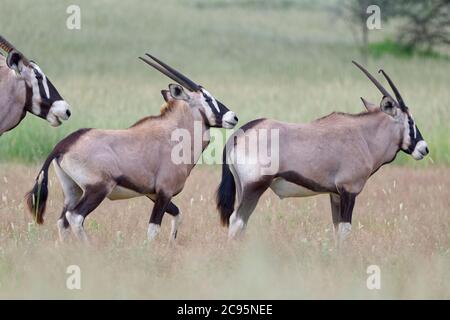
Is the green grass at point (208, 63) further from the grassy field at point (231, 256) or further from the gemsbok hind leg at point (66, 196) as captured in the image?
the gemsbok hind leg at point (66, 196)

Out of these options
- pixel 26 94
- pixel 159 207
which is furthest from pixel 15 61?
pixel 159 207

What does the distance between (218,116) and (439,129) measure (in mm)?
8992

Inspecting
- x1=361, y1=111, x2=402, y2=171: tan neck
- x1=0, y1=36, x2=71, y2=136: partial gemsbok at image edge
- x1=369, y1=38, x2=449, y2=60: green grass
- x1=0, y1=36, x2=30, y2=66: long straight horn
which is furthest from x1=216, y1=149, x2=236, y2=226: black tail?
x1=369, y1=38, x2=449, y2=60: green grass

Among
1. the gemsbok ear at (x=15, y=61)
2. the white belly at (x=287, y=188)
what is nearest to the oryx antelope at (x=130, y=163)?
the white belly at (x=287, y=188)

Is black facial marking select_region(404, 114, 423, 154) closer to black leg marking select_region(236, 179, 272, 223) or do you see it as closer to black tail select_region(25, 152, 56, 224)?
black leg marking select_region(236, 179, 272, 223)

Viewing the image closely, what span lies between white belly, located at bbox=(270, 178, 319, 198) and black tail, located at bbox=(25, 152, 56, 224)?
75.2 inches

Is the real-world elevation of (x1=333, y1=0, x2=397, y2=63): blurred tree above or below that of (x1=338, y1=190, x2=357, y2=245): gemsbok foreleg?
above

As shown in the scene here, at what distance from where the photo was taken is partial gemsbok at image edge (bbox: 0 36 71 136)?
9.38 metres

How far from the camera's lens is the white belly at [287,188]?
9305mm

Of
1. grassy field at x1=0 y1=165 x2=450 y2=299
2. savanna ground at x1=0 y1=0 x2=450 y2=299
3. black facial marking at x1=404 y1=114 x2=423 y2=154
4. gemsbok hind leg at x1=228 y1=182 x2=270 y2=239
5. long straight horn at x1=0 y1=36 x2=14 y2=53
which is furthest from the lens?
black facial marking at x1=404 y1=114 x2=423 y2=154

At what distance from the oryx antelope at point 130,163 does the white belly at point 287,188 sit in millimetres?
673

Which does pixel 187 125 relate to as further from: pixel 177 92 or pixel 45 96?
pixel 45 96

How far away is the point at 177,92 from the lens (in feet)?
31.5

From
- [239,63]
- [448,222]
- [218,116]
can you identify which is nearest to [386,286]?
[218,116]
